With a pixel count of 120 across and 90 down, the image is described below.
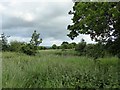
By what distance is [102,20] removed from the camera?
11.0m

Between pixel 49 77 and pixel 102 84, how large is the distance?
2.03 metres

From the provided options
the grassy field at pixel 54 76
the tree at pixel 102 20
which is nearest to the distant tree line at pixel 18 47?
the tree at pixel 102 20

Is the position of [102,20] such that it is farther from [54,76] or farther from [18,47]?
[18,47]

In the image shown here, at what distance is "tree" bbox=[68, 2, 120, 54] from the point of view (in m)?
10.3

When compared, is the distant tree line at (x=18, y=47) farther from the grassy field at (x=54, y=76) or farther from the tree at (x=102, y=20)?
the grassy field at (x=54, y=76)

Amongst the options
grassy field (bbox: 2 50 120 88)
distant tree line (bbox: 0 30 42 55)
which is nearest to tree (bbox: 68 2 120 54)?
grassy field (bbox: 2 50 120 88)

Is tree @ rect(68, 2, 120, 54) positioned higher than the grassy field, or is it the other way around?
tree @ rect(68, 2, 120, 54)

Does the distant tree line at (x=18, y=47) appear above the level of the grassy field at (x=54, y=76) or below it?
above

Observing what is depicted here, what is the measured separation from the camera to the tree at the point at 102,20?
33.6 feet

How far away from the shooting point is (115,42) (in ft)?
43.1

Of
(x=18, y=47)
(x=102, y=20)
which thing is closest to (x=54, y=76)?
(x=102, y=20)

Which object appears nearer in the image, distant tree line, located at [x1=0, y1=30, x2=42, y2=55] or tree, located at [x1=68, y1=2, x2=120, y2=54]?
tree, located at [x1=68, y1=2, x2=120, y2=54]

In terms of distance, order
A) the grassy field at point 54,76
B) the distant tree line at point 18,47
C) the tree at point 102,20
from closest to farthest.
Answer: the grassy field at point 54,76 → the tree at point 102,20 → the distant tree line at point 18,47

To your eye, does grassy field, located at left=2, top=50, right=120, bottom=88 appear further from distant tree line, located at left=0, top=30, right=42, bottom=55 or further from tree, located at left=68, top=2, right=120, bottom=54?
distant tree line, located at left=0, top=30, right=42, bottom=55
